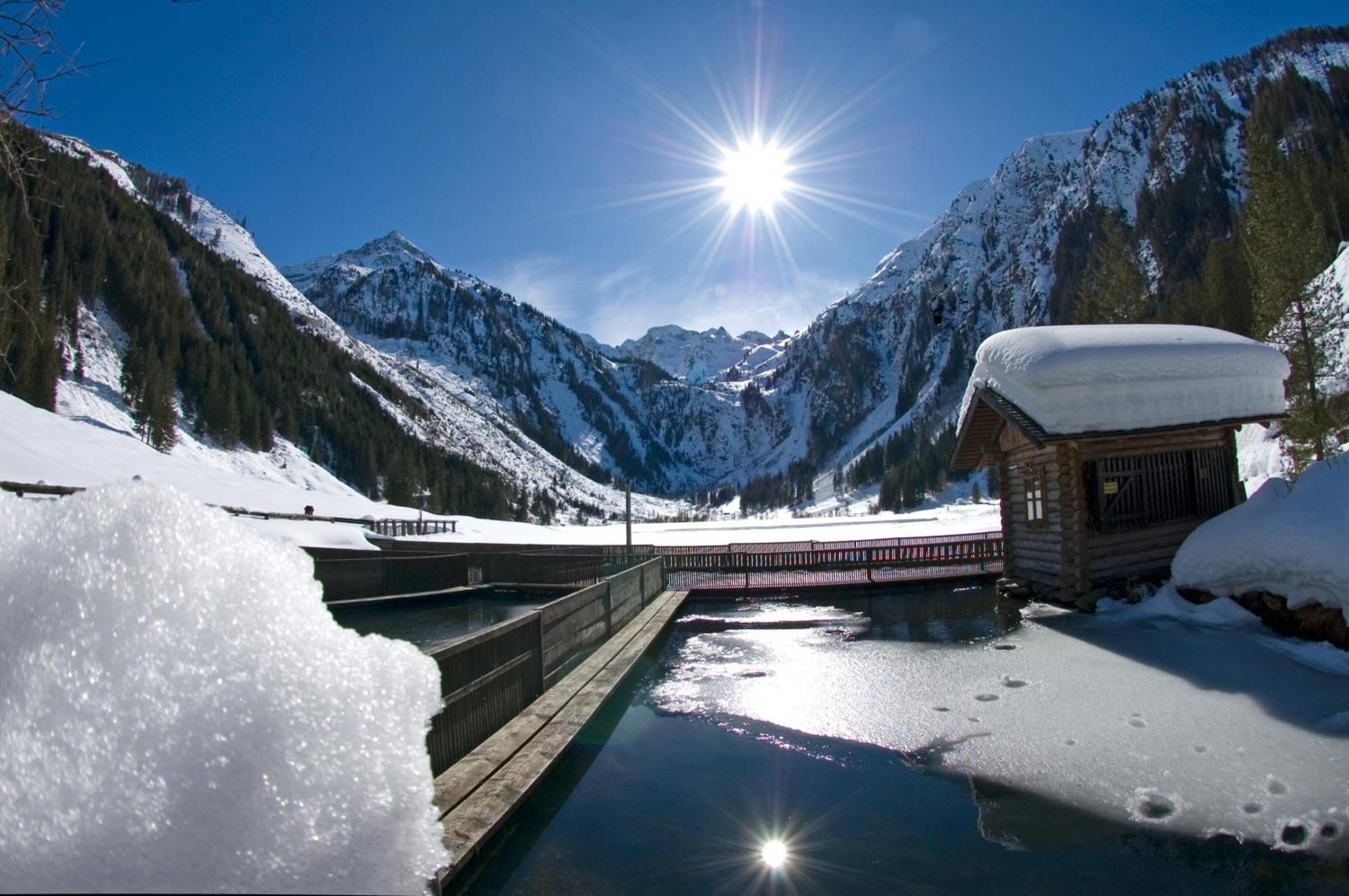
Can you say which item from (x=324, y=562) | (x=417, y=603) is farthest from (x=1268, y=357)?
(x=324, y=562)

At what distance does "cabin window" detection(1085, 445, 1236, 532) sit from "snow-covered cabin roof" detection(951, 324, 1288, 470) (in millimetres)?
1162

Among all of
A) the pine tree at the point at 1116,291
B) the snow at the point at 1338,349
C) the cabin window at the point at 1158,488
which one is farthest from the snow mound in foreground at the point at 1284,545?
the pine tree at the point at 1116,291

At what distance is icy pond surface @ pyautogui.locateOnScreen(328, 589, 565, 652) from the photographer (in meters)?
16.8

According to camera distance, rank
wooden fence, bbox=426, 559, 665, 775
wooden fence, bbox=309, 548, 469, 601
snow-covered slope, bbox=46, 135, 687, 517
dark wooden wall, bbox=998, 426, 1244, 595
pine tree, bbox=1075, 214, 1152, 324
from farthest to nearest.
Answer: snow-covered slope, bbox=46, 135, 687, 517 → pine tree, bbox=1075, 214, 1152, 324 → wooden fence, bbox=309, 548, 469, 601 → dark wooden wall, bbox=998, 426, 1244, 595 → wooden fence, bbox=426, 559, 665, 775

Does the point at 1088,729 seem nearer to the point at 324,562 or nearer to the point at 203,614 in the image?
the point at 203,614

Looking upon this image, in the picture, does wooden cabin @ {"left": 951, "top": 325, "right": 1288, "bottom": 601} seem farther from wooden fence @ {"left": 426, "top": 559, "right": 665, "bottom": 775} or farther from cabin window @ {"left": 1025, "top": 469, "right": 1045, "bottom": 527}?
wooden fence @ {"left": 426, "top": 559, "right": 665, "bottom": 775}

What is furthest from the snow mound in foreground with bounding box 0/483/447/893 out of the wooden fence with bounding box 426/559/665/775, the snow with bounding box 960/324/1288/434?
the snow with bounding box 960/324/1288/434

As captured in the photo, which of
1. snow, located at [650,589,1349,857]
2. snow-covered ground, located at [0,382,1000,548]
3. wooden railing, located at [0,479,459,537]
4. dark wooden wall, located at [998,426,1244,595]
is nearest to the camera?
snow, located at [650,589,1349,857]

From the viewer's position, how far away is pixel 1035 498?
1766 cm

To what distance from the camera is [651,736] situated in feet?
28.4

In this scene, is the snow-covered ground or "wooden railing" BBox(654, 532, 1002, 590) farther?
the snow-covered ground

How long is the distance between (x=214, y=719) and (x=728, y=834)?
211 inches

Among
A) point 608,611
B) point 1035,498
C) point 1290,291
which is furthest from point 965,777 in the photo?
point 1290,291

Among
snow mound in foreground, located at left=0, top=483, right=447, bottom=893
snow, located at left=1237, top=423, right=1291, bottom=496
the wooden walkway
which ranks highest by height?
snow, located at left=1237, top=423, right=1291, bottom=496
